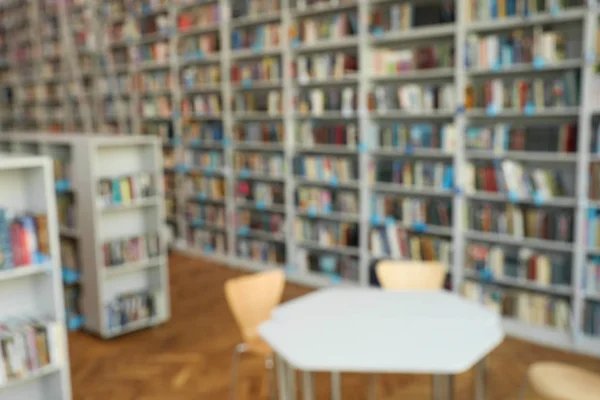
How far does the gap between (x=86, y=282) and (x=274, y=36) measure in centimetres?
303

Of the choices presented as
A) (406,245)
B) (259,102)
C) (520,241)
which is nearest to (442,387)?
(520,241)

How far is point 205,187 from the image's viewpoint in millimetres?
6867

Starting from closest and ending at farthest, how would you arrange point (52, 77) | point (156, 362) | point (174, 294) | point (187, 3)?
point (156, 362) < point (174, 294) < point (187, 3) < point (52, 77)

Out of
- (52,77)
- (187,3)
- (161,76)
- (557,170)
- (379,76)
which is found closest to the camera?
(557,170)

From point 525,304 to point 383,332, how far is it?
7.85 feet

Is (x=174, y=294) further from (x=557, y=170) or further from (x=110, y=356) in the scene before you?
(x=557, y=170)

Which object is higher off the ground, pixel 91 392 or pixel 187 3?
pixel 187 3

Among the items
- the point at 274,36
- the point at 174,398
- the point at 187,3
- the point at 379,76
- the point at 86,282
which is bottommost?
the point at 174,398

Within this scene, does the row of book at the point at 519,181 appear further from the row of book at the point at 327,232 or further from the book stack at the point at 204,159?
the book stack at the point at 204,159

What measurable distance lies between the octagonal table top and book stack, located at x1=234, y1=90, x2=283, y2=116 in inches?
130

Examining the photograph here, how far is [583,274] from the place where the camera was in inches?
162

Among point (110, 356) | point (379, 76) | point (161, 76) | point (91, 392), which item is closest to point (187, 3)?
point (161, 76)

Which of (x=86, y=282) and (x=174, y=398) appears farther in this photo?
(x=86, y=282)

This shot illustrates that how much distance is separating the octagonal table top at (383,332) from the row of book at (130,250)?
6.83ft
